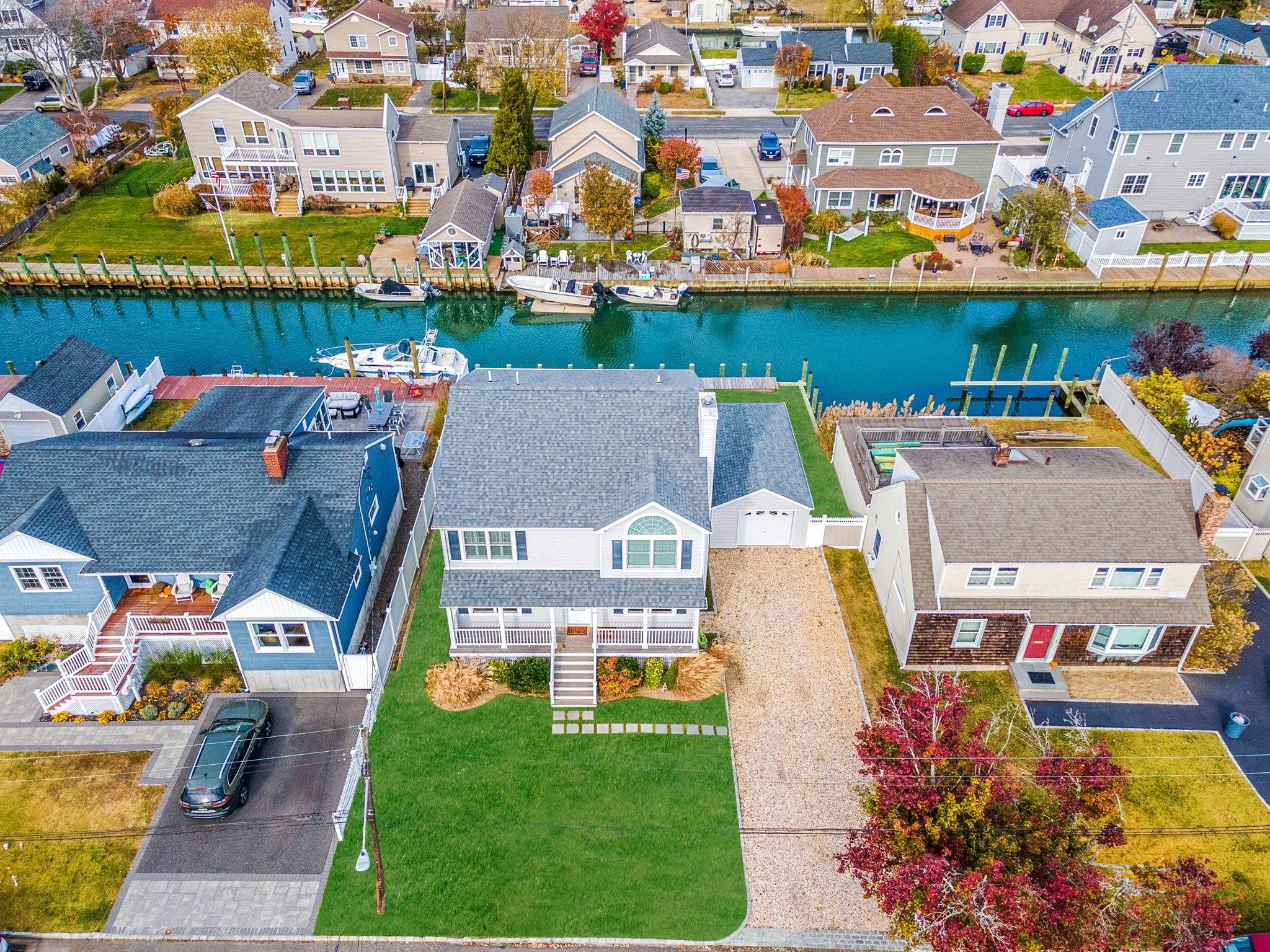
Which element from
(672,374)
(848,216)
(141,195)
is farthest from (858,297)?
(141,195)

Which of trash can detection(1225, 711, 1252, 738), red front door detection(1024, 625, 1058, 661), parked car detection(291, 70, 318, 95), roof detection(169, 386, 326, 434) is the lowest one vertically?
trash can detection(1225, 711, 1252, 738)

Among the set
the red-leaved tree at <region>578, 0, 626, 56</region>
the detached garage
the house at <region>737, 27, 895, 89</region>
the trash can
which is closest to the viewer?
the trash can

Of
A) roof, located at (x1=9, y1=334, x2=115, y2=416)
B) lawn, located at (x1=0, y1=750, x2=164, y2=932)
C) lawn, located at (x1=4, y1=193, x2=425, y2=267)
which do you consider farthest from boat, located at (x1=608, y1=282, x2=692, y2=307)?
lawn, located at (x1=0, y1=750, x2=164, y2=932)

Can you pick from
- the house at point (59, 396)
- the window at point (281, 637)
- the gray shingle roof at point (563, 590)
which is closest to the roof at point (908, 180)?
the gray shingle roof at point (563, 590)

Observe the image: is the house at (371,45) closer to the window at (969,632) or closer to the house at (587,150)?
the house at (587,150)

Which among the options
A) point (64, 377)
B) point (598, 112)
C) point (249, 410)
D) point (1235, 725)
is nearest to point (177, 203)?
point (64, 377)

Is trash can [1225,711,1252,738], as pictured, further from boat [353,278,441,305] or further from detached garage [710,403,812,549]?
boat [353,278,441,305]
